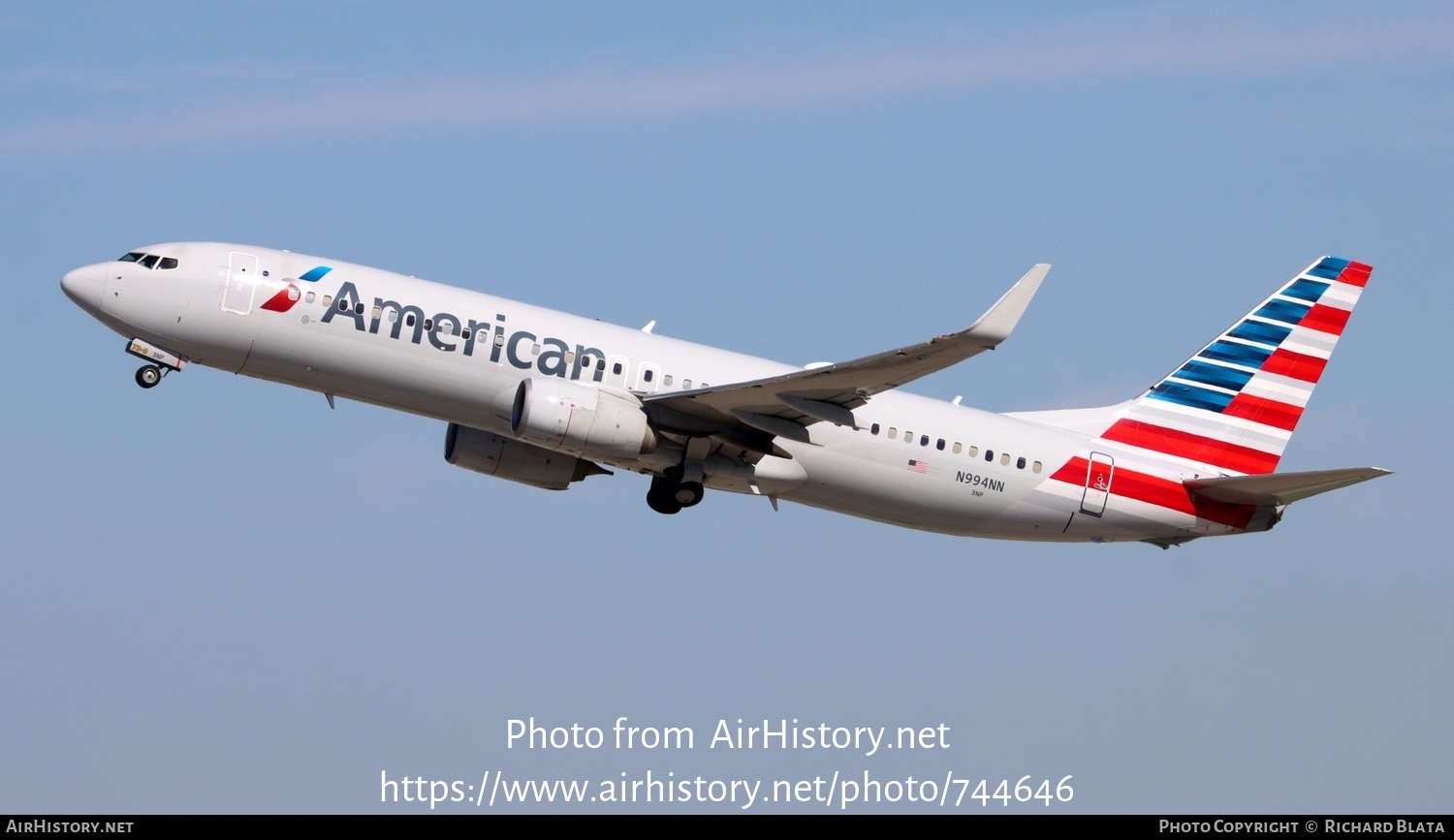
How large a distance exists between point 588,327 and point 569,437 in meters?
3.29

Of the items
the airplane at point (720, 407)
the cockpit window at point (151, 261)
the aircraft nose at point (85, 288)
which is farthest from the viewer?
the cockpit window at point (151, 261)

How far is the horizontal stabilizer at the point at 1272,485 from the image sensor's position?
39.0 meters

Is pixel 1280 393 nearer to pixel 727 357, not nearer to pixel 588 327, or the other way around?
pixel 727 357

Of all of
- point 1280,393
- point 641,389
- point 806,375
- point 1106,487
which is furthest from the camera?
point 1280,393

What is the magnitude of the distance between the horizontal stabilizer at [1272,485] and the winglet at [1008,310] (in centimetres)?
1044

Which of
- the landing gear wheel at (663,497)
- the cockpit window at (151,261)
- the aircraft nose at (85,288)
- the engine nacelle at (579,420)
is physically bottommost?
the landing gear wheel at (663,497)

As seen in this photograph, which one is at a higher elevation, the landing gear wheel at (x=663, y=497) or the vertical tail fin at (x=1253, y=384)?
the vertical tail fin at (x=1253, y=384)

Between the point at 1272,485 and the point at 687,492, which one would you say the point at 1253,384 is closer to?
the point at 1272,485

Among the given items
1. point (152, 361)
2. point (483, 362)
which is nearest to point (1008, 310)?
point (483, 362)

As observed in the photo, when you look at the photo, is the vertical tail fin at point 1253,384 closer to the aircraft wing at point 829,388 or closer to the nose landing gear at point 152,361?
the aircraft wing at point 829,388

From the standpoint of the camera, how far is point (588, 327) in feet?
129

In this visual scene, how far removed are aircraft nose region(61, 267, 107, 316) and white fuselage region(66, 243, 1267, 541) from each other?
0.03m

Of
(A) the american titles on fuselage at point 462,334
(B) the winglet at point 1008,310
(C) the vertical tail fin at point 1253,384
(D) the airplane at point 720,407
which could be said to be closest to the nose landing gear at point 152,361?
(D) the airplane at point 720,407

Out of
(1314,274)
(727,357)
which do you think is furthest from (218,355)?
(1314,274)
